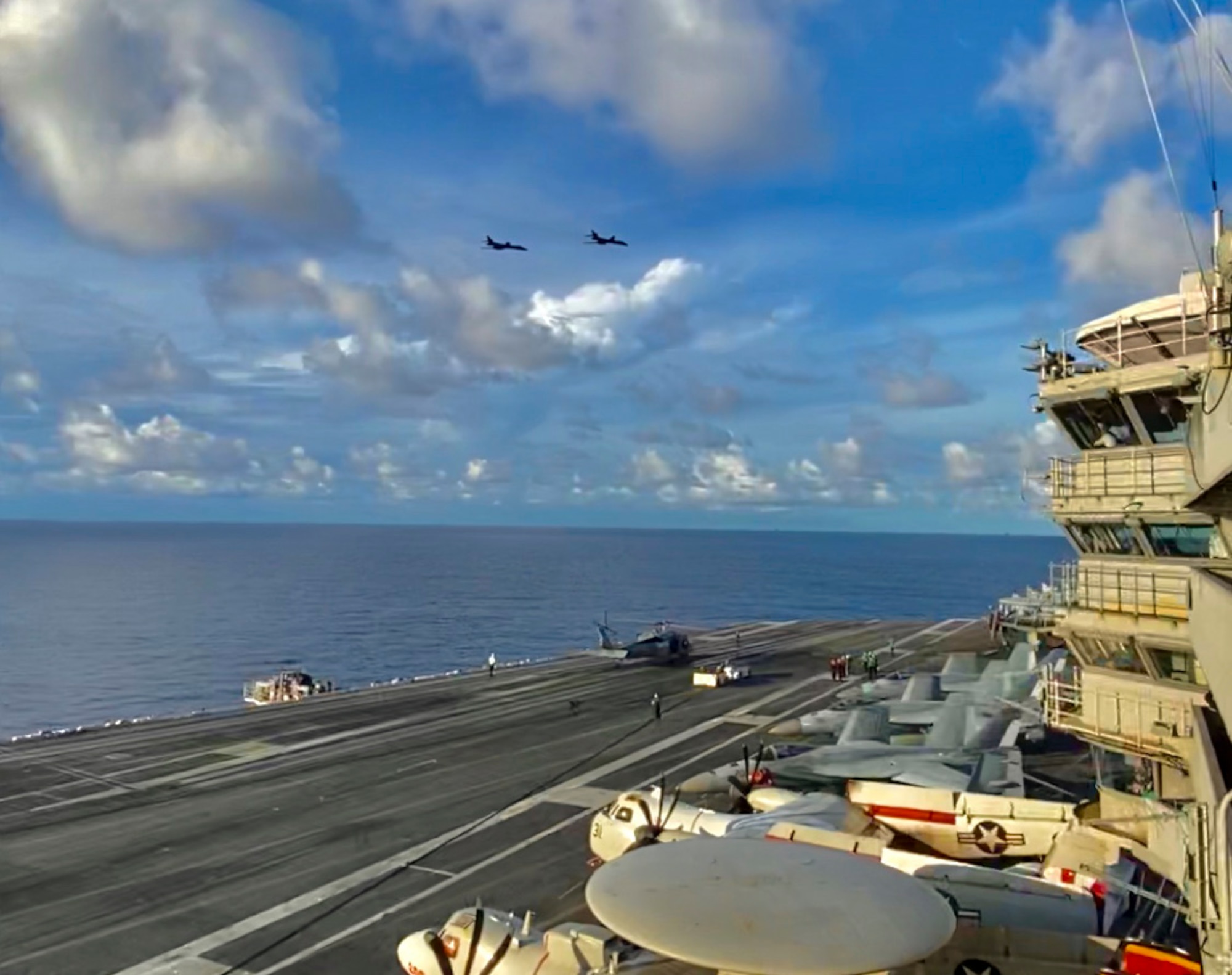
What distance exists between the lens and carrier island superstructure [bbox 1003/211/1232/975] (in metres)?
20.6

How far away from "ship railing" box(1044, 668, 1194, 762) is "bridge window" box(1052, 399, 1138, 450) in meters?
6.18

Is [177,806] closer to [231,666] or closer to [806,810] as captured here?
[806,810]

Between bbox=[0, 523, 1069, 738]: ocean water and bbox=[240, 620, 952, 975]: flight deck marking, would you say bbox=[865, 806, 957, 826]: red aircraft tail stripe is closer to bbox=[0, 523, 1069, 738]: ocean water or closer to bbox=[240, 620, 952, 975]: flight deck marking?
bbox=[240, 620, 952, 975]: flight deck marking

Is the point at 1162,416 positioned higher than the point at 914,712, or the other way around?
the point at 1162,416

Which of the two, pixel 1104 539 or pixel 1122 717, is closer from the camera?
pixel 1122 717

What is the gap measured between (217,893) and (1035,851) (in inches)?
1001

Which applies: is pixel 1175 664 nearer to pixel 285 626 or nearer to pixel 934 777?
pixel 934 777

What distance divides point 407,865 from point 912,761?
21.1m

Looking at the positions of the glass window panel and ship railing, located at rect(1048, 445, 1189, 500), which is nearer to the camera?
ship railing, located at rect(1048, 445, 1189, 500)

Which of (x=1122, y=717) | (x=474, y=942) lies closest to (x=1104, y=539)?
(x=1122, y=717)

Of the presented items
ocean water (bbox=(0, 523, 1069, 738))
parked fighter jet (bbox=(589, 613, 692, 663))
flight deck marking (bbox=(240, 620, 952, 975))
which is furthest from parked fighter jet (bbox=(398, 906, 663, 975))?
ocean water (bbox=(0, 523, 1069, 738))

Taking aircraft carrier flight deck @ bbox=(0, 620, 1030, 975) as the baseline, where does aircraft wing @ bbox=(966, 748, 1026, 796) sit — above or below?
above

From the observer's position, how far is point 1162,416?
21.7m

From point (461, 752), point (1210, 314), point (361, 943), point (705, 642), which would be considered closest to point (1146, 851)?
point (361, 943)
